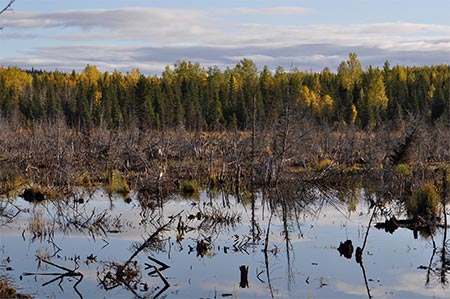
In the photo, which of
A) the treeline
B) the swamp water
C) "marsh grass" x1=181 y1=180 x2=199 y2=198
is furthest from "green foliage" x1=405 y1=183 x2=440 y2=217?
the treeline

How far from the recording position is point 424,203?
1925 cm

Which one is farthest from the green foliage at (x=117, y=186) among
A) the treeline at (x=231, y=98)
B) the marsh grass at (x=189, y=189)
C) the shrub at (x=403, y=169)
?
the treeline at (x=231, y=98)

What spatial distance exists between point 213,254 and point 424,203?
22.9ft

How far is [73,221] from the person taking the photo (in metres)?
19.5

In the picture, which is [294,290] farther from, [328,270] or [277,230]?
[277,230]

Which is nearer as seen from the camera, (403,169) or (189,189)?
(189,189)

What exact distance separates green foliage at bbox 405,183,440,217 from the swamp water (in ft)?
4.21

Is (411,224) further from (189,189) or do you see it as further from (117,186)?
(117,186)

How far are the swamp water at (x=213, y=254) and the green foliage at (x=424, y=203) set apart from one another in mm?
1283

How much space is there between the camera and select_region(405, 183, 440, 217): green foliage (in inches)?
742

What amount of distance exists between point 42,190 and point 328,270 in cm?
1374

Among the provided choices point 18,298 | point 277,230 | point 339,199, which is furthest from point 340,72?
point 18,298

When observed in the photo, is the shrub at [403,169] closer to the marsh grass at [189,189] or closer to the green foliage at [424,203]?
the green foliage at [424,203]

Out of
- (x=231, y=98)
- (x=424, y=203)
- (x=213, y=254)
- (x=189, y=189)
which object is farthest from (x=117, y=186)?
(x=231, y=98)
